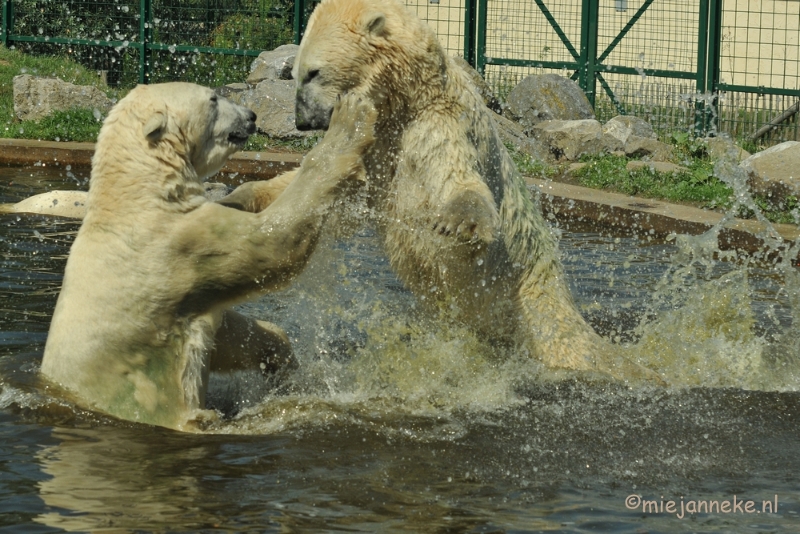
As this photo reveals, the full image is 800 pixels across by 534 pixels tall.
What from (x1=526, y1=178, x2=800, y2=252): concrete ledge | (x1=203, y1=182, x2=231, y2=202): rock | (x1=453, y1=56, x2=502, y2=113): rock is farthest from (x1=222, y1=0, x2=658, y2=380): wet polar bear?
(x1=453, y1=56, x2=502, y2=113): rock

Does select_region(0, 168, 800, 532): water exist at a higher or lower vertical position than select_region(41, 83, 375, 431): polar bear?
lower

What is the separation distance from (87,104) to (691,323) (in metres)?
8.53

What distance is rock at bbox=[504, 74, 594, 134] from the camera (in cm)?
1241

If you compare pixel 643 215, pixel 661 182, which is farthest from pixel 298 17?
pixel 643 215

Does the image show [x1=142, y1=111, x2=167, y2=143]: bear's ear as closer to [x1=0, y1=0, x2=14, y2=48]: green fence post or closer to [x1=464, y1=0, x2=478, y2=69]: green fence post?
[x1=464, y1=0, x2=478, y2=69]: green fence post

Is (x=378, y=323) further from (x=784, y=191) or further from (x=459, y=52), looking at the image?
(x=459, y=52)

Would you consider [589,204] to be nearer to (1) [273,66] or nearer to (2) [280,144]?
(2) [280,144]

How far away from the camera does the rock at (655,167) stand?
996 centimetres

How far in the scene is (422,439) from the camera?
13.3ft

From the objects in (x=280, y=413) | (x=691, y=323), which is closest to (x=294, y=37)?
(x=691, y=323)

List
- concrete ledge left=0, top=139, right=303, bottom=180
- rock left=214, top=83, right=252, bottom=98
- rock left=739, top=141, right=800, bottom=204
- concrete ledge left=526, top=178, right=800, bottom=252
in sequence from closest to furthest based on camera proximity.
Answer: concrete ledge left=526, top=178, right=800, bottom=252, rock left=739, top=141, right=800, bottom=204, concrete ledge left=0, top=139, right=303, bottom=180, rock left=214, top=83, right=252, bottom=98

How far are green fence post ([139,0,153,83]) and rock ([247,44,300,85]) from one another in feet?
4.49

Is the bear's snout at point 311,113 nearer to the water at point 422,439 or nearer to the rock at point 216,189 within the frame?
the water at point 422,439

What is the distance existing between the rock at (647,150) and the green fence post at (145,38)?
6.13 m
